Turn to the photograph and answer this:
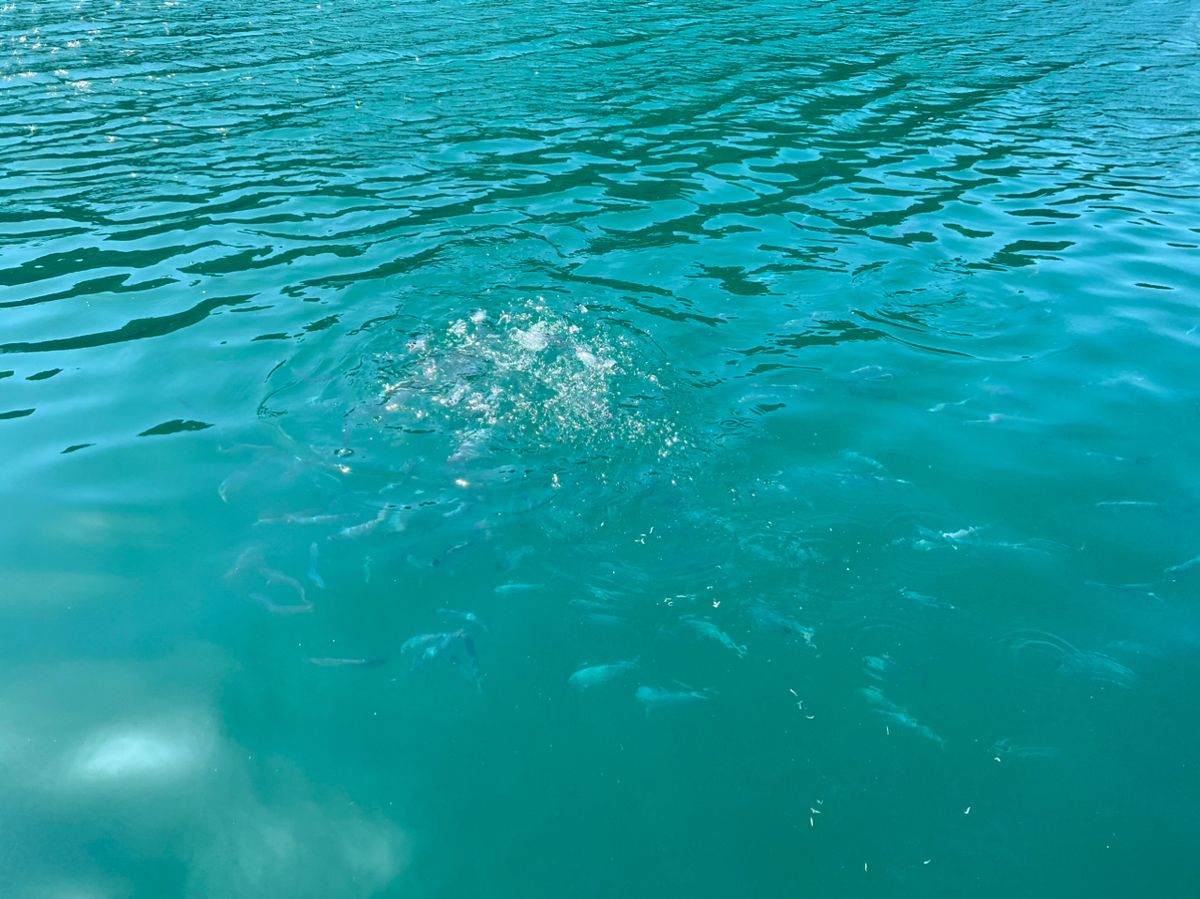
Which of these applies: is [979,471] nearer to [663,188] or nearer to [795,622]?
[795,622]

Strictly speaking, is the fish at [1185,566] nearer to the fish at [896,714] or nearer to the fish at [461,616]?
the fish at [896,714]

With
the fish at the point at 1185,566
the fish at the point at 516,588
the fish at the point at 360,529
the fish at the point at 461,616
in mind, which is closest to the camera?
the fish at the point at 461,616

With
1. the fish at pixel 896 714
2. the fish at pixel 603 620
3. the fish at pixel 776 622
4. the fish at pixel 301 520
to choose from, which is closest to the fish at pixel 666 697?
the fish at pixel 603 620

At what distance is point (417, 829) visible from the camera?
5402mm

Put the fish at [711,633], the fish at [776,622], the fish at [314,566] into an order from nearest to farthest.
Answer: the fish at [711,633] → the fish at [776,622] → the fish at [314,566]

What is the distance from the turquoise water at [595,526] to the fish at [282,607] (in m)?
0.06

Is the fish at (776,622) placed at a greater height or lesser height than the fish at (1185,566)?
greater

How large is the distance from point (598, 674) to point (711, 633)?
0.98m

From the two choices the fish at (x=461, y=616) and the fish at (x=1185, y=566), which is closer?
the fish at (x=461, y=616)

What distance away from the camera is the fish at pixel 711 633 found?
6.59m

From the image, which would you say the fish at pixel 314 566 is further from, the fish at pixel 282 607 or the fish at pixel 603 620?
the fish at pixel 603 620

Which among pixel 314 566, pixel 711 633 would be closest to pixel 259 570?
pixel 314 566

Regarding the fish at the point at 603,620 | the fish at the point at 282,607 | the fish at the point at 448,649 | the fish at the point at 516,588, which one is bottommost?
the fish at the point at 603,620

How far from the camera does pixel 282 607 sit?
6.99 m
